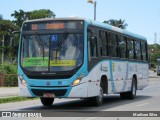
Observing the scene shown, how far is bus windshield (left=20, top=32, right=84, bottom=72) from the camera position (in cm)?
1673

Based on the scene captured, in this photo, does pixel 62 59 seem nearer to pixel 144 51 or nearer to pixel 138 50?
pixel 138 50

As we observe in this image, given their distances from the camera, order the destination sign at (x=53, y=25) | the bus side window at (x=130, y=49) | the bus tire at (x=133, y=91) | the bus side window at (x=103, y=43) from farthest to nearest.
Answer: the bus tire at (x=133, y=91) → the bus side window at (x=130, y=49) → the bus side window at (x=103, y=43) → the destination sign at (x=53, y=25)

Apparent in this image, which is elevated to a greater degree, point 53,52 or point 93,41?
point 93,41

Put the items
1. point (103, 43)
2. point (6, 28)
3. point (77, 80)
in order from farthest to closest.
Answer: point (6, 28) → point (103, 43) → point (77, 80)

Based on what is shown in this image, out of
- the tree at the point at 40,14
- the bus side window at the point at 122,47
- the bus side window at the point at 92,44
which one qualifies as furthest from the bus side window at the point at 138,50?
the tree at the point at 40,14

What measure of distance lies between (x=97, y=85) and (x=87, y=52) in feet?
Result: 5.39

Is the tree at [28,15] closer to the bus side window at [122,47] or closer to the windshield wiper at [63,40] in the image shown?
the bus side window at [122,47]

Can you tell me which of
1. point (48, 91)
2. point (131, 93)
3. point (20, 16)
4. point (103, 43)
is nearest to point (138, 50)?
point (131, 93)

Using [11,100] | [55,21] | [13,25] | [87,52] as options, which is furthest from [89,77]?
[13,25]

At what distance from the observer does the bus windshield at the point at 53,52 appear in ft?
54.9

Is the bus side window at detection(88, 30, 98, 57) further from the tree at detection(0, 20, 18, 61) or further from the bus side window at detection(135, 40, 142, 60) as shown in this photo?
the tree at detection(0, 20, 18, 61)

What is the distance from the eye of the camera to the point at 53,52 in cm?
1695

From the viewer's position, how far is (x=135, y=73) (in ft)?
Answer: 79.8

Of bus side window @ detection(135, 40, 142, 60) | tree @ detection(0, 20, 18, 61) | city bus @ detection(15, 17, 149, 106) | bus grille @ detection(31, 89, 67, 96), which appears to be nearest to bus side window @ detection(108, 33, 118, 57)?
city bus @ detection(15, 17, 149, 106)
